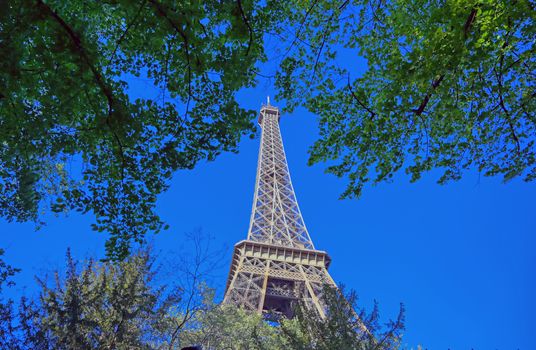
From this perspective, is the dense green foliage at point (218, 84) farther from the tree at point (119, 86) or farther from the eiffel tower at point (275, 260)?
the eiffel tower at point (275, 260)

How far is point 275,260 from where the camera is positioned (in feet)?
109

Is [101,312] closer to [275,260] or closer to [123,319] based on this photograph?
[123,319]

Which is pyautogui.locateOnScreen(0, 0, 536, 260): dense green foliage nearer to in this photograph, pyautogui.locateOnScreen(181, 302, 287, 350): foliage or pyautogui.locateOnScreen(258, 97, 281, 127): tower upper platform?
pyautogui.locateOnScreen(181, 302, 287, 350): foliage

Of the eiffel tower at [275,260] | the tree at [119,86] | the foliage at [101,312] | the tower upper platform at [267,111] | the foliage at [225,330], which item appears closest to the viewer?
the tree at [119,86]

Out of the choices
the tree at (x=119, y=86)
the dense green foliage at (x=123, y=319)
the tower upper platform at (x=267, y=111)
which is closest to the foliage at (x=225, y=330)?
the dense green foliage at (x=123, y=319)

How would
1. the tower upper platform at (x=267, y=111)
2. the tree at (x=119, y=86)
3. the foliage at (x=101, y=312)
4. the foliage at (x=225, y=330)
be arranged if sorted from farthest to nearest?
the tower upper platform at (x=267, y=111) < the foliage at (x=225, y=330) < the foliage at (x=101, y=312) < the tree at (x=119, y=86)

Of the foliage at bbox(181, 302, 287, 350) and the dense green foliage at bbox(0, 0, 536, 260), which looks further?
the foliage at bbox(181, 302, 287, 350)

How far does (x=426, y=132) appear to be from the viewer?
6.74m

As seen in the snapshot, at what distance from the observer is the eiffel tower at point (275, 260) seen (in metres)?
28.6

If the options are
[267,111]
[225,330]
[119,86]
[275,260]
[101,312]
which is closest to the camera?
[119,86]

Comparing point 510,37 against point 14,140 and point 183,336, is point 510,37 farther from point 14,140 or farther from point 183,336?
point 183,336

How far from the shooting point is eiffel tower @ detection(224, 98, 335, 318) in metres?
28.6

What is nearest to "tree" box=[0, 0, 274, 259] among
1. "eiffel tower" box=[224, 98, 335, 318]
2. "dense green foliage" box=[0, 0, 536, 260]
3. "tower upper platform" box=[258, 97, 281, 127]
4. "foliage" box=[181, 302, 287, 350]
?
"dense green foliage" box=[0, 0, 536, 260]

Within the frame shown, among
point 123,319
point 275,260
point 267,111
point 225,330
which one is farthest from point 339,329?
point 267,111
